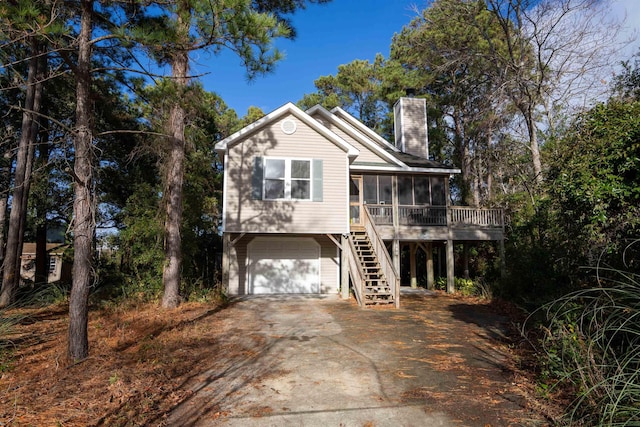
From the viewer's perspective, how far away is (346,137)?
15.1 metres

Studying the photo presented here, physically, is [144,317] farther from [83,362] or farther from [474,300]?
[474,300]

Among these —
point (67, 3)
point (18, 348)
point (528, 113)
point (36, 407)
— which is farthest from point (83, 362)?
point (528, 113)

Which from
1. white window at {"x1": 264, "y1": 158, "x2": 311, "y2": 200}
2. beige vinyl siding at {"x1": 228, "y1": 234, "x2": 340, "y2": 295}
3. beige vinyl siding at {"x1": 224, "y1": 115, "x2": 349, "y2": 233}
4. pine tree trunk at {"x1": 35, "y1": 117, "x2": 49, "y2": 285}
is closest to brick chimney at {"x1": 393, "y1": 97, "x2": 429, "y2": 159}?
beige vinyl siding at {"x1": 224, "y1": 115, "x2": 349, "y2": 233}

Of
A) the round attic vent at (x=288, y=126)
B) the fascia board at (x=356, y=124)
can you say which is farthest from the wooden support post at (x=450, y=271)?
the round attic vent at (x=288, y=126)

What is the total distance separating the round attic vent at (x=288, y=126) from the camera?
39.5 ft

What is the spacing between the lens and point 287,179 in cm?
1191

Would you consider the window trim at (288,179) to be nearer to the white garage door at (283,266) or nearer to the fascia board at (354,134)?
the white garage door at (283,266)

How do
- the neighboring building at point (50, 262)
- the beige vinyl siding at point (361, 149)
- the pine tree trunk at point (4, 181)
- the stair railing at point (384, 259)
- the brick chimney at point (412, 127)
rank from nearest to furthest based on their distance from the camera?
the stair railing at point (384, 259), the beige vinyl siding at point (361, 149), the pine tree trunk at point (4, 181), the brick chimney at point (412, 127), the neighboring building at point (50, 262)

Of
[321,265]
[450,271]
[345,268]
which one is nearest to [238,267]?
[321,265]

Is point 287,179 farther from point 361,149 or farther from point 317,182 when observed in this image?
point 361,149

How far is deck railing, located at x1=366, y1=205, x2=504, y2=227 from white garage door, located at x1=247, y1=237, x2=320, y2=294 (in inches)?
115

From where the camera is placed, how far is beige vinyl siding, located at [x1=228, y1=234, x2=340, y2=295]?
12945mm

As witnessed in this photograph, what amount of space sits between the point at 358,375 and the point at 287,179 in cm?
786

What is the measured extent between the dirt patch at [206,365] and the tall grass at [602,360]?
45 cm
